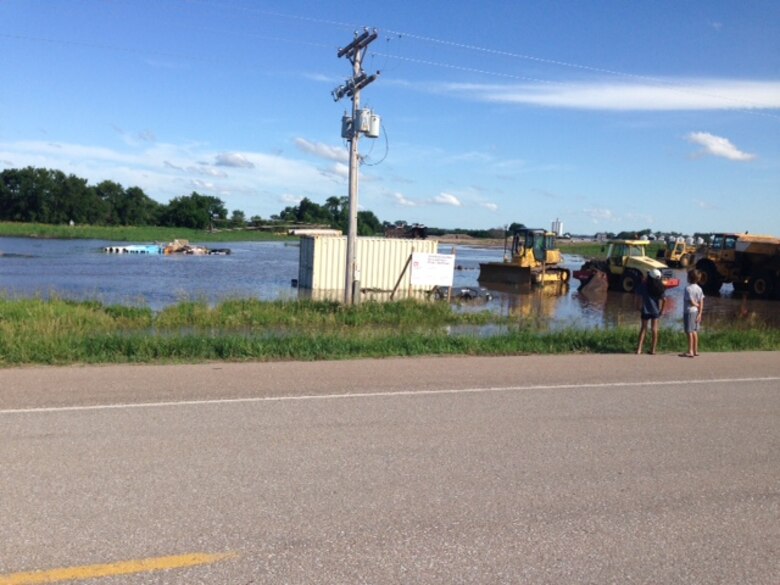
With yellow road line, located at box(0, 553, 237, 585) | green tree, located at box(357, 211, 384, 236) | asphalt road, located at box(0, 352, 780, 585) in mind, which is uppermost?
green tree, located at box(357, 211, 384, 236)

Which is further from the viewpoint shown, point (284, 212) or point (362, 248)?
point (284, 212)

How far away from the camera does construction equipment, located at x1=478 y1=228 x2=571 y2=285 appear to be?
39.8 m

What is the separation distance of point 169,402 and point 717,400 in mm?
6619

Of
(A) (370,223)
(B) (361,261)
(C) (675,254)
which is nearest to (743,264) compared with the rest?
(B) (361,261)

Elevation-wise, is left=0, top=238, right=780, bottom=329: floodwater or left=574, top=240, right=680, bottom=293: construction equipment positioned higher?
left=574, top=240, right=680, bottom=293: construction equipment

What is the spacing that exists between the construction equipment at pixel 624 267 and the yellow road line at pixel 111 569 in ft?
115

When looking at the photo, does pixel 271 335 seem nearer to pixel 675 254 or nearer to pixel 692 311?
pixel 692 311

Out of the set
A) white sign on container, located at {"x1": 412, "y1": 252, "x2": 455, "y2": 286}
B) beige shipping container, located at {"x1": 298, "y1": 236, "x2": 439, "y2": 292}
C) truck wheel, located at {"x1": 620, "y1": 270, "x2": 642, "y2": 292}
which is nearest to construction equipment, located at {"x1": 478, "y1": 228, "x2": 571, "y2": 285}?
truck wheel, located at {"x1": 620, "y1": 270, "x2": 642, "y2": 292}

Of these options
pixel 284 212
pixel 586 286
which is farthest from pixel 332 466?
pixel 284 212

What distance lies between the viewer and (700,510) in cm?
570

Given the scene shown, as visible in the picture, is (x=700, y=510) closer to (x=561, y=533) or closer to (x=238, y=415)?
(x=561, y=533)

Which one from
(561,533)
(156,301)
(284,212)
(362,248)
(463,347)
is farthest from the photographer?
(284,212)

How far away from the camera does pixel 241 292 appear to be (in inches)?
1249

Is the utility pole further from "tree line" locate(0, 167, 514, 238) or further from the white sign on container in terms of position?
"tree line" locate(0, 167, 514, 238)
